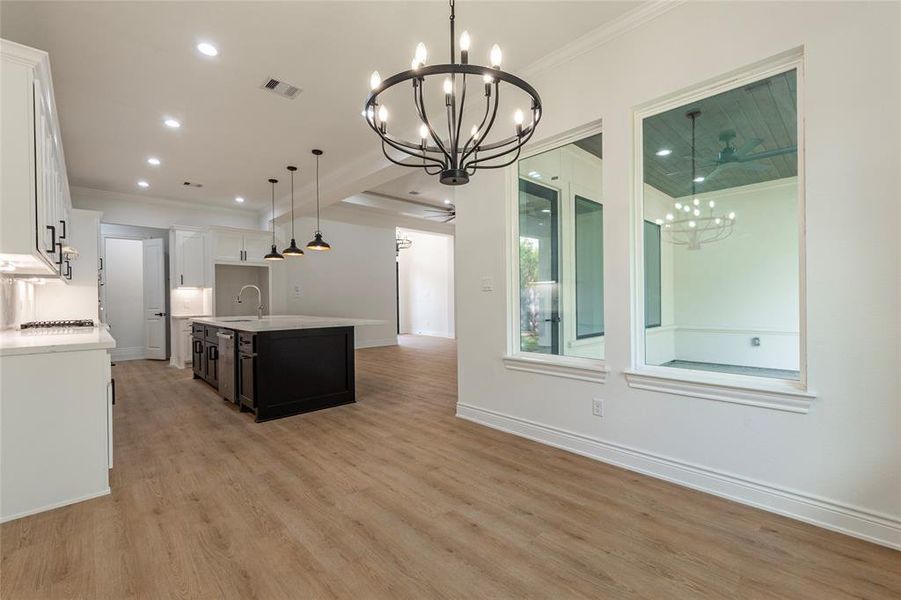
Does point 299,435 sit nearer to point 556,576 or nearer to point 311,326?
point 311,326

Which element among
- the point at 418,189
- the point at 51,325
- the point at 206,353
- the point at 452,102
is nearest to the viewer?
the point at 452,102

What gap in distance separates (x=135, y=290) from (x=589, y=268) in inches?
346

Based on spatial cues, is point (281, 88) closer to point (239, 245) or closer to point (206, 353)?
point (206, 353)

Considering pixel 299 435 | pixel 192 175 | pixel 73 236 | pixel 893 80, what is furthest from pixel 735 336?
pixel 73 236

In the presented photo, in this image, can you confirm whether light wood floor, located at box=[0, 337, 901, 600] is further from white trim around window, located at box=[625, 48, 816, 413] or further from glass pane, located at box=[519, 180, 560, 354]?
glass pane, located at box=[519, 180, 560, 354]

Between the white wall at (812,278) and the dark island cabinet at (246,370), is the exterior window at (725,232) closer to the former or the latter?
the white wall at (812,278)

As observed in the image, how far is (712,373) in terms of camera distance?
2521 mm

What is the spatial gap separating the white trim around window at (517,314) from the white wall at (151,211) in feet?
22.8

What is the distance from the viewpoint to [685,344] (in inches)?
118

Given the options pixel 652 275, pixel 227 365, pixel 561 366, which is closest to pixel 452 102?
pixel 652 275

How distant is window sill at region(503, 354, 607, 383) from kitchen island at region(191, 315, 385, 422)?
5.43 feet

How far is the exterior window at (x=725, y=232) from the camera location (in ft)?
7.90

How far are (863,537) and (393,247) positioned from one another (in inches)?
342

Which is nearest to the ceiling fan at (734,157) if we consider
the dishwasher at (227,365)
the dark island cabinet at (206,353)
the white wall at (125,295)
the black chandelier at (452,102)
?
the black chandelier at (452,102)
